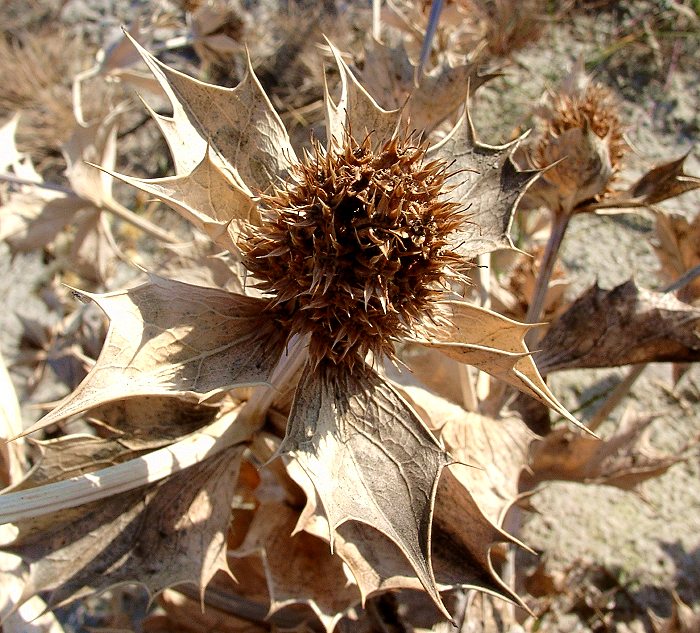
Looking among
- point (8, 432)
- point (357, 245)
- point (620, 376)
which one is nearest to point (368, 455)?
point (357, 245)

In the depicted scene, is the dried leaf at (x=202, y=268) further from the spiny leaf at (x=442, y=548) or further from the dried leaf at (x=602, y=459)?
the dried leaf at (x=602, y=459)

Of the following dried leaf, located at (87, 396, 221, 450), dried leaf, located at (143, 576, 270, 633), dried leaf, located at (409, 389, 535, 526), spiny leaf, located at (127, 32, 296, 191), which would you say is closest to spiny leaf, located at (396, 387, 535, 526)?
dried leaf, located at (409, 389, 535, 526)

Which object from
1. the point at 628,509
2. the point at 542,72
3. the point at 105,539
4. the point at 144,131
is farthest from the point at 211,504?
the point at 542,72

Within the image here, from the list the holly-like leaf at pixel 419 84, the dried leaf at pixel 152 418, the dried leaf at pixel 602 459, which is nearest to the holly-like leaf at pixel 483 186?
the holly-like leaf at pixel 419 84

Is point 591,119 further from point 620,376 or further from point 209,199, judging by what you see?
point 620,376

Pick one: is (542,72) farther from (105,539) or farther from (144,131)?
(105,539)

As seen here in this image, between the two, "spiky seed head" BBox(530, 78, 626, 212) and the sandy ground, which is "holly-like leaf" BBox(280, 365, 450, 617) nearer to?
"spiky seed head" BBox(530, 78, 626, 212)
